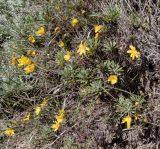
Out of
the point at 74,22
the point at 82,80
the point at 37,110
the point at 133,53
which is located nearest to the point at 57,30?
the point at 74,22

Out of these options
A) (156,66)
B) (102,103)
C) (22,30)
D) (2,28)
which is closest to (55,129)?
(102,103)

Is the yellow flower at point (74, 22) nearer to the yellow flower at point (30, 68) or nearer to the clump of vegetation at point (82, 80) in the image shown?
the clump of vegetation at point (82, 80)

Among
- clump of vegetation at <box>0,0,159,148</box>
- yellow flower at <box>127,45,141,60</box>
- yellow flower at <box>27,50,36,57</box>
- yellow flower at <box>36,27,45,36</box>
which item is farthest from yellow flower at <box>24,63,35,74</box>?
yellow flower at <box>127,45,141,60</box>

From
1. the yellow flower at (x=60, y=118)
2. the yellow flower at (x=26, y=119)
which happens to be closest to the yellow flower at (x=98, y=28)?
the yellow flower at (x=60, y=118)

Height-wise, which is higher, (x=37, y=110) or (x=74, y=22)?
(x=74, y=22)

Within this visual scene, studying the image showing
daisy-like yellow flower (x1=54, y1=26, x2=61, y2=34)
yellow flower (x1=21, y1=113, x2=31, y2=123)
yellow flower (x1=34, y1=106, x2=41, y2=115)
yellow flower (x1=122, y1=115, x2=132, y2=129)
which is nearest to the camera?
yellow flower (x1=122, y1=115, x2=132, y2=129)

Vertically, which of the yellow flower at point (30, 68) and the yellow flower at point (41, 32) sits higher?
the yellow flower at point (41, 32)

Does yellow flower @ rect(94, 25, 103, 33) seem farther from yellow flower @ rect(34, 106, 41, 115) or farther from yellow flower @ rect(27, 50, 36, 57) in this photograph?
yellow flower @ rect(34, 106, 41, 115)

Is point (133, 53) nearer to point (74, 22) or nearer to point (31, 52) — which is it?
point (74, 22)

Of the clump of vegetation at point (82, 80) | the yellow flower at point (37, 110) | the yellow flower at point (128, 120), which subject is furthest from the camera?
the yellow flower at point (37, 110)
